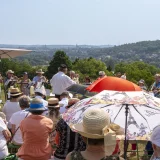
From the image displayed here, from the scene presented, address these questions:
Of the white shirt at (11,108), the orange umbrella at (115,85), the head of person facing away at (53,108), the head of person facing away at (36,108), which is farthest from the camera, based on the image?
the white shirt at (11,108)

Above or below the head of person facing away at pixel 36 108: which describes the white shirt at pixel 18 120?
below

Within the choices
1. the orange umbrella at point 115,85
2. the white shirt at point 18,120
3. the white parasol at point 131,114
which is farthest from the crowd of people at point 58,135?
the orange umbrella at point 115,85

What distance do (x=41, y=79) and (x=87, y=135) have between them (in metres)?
9.17

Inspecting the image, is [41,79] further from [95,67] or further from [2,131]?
[95,67]

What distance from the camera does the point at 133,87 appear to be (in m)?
3.78

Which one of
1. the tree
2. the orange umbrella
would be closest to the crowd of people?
the orange umbrella

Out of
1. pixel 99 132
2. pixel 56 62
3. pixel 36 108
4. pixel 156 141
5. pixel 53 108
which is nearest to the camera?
pixel 156 141

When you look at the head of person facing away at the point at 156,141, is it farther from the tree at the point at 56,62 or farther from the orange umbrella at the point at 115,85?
the tree at the point at 56,62

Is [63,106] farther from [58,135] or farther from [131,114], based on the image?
[131,114]

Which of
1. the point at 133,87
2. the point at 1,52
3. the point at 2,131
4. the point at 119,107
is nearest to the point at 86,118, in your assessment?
the point at 133,87

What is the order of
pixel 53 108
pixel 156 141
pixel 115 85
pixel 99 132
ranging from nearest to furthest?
pixel 156 141
pixel 99 132
pixel 115 85
pixel 53 108

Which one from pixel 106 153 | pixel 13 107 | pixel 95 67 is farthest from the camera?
pixel 95 67

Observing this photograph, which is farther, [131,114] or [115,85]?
[131,114]

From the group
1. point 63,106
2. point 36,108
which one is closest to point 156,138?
point 36,108
